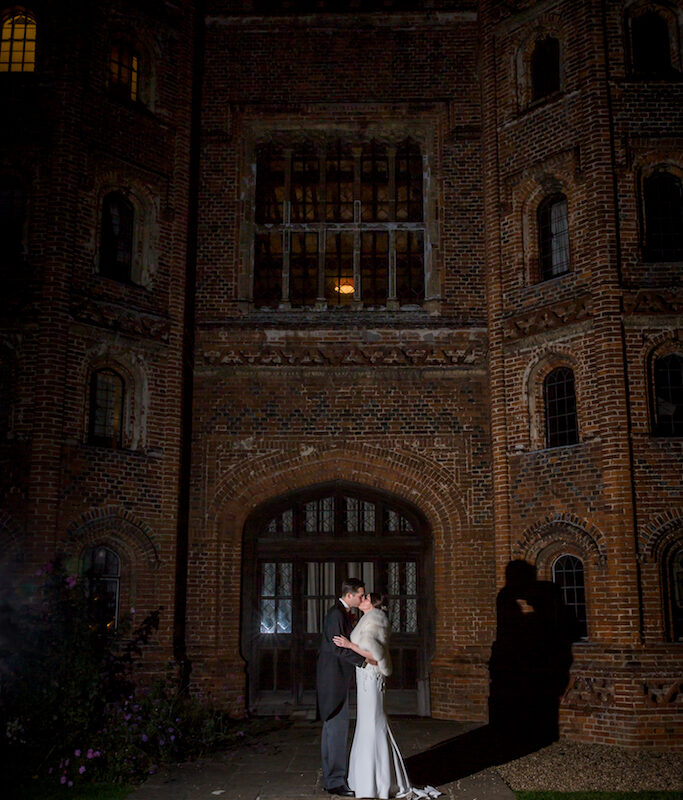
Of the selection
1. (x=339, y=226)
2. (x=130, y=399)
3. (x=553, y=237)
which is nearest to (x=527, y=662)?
(x=553, y=237)

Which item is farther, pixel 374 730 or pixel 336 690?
pixel 336 690

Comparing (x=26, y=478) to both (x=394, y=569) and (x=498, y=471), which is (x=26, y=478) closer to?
(x=394, y=569)

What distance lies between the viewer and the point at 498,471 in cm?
1363

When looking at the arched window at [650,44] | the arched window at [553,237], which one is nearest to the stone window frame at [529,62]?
the arched window at [650,44]

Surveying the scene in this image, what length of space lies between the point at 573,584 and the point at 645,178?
627 cm

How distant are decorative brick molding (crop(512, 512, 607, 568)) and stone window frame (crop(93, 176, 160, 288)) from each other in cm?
721

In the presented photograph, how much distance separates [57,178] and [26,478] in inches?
180

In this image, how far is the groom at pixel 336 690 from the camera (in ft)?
27.6

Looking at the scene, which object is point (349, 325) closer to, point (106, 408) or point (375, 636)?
point (106, 408)

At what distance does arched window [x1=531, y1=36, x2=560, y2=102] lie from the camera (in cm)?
1456

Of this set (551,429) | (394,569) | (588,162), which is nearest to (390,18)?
(588,162)

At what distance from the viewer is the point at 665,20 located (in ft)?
46.3

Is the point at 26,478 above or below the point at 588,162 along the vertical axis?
below

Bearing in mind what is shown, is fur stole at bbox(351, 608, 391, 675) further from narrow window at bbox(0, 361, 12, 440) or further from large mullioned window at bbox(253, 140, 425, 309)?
large mullioned window at bbox(253, 140, 425, 309)
